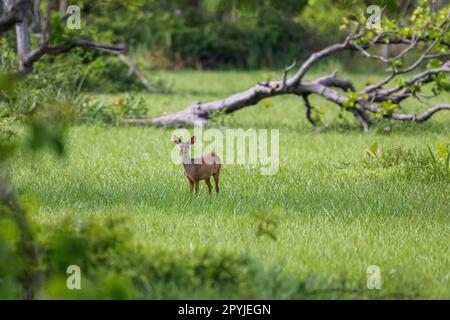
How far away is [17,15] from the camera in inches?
166

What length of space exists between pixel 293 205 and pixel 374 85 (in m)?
4.63

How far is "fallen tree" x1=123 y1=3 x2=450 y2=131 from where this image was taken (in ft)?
35.4

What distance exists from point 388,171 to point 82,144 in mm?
3637

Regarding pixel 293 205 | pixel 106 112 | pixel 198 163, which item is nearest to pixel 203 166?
pixel 198 163

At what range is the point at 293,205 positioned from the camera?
275 inches

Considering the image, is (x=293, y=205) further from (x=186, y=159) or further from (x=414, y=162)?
(x=414, y=162)

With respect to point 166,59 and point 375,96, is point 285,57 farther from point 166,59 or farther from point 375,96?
point 375,96

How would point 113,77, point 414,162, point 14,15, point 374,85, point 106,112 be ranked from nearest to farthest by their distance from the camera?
point 14,15, point 414,162, point 374,85, point 106,112, point 113,77

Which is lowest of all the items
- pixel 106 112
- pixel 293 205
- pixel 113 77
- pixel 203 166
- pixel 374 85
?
pixel 293 205

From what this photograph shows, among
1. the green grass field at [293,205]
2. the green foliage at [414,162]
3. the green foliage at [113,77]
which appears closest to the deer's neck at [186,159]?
the green grass field at [293,205]

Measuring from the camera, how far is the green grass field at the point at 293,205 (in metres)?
5.23
